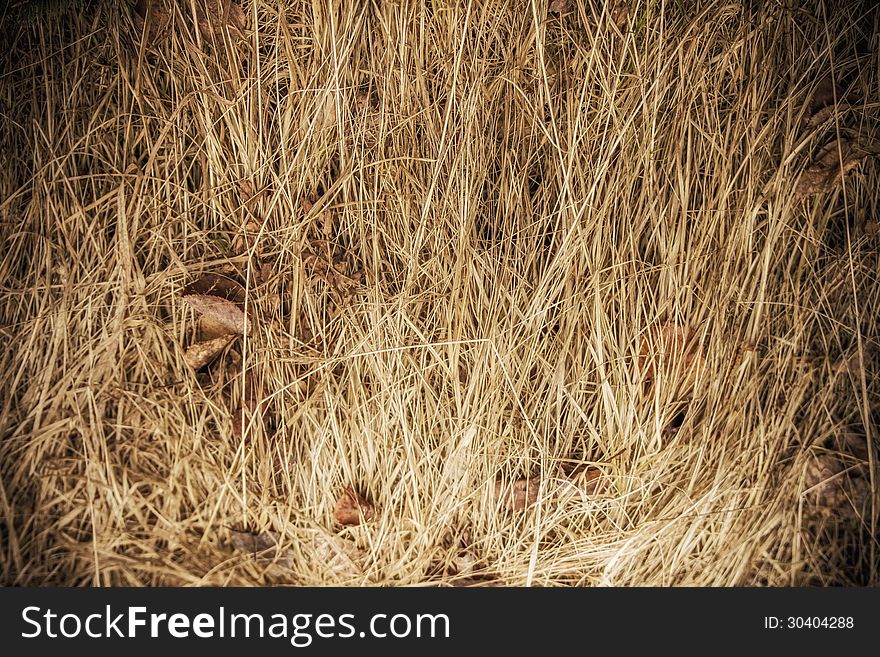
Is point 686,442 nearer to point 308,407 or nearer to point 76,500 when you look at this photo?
point 308,407

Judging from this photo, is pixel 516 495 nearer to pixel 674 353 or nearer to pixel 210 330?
pixel 674 353

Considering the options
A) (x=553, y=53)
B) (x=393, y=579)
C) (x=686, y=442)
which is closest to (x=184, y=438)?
(x=393, y=579)

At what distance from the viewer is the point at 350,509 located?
1.59 meters

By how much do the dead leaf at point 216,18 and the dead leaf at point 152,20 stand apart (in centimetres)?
10

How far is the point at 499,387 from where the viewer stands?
1622mm

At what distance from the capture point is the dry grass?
158 centimetres

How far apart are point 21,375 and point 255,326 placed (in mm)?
675

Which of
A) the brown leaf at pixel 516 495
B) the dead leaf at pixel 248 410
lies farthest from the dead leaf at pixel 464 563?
the dead leaf at pixel 248 410

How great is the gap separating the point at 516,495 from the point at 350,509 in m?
0.48

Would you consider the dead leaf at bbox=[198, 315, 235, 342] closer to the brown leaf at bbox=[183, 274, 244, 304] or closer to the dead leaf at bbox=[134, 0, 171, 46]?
the brown leaf at bbox=[183, 274, 244, 304]

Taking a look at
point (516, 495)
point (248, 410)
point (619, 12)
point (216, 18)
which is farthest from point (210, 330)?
point (619, 12)

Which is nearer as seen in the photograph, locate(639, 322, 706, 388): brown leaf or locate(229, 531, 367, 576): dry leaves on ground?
locate(229, 531, 367, 576): dry leaves on ground

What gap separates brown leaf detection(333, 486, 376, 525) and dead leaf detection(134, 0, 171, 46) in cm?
144

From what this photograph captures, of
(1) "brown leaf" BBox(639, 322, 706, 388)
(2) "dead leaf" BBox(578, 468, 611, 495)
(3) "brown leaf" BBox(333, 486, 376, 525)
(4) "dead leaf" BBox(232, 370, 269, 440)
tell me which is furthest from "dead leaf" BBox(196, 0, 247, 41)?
(2) "dead leaf" BBox(578, 468, 611, 495)
